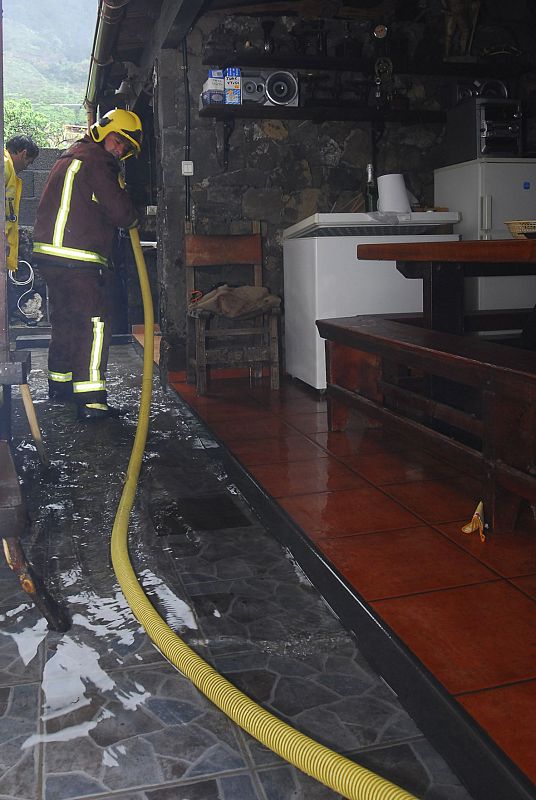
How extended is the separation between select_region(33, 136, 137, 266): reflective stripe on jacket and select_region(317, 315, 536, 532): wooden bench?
5.13 ft

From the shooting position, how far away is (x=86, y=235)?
439 centimetres

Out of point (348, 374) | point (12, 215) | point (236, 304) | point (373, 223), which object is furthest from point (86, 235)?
point (348, 374)

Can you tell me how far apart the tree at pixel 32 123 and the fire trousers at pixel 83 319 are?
981 inches

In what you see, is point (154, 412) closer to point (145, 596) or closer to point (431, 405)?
point (431, 405)

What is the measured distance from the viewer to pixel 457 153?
542 centimetres

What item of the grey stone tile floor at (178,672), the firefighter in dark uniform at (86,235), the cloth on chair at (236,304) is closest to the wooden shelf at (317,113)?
the firefighter in dark uniform at (86,235)

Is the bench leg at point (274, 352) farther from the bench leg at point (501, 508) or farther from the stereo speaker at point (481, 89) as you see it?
the bench leg at point (501, 508)

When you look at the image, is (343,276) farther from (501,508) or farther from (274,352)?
(501,508)

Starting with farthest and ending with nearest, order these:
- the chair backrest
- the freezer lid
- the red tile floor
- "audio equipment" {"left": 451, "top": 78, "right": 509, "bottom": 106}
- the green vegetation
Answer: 1. the green vegetation
2. "audio equipment" {"left": 451, "top": 78, "right": 509, "bottom": 106}
3. the chair backrest
4. the freezer lid
5. the red tile floor

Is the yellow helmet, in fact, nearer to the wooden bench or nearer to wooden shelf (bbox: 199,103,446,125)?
wooden shelf (bbox: 199,103,446,125)

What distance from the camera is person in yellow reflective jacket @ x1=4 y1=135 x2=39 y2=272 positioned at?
5332 mm

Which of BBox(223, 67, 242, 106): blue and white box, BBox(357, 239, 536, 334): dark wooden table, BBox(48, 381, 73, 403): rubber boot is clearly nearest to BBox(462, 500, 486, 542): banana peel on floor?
BBox(357, 239, 536, 334): dark wooden table

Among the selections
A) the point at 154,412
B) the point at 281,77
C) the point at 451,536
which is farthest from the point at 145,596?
the point at 281,77

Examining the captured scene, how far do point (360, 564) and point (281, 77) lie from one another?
4028 mm
